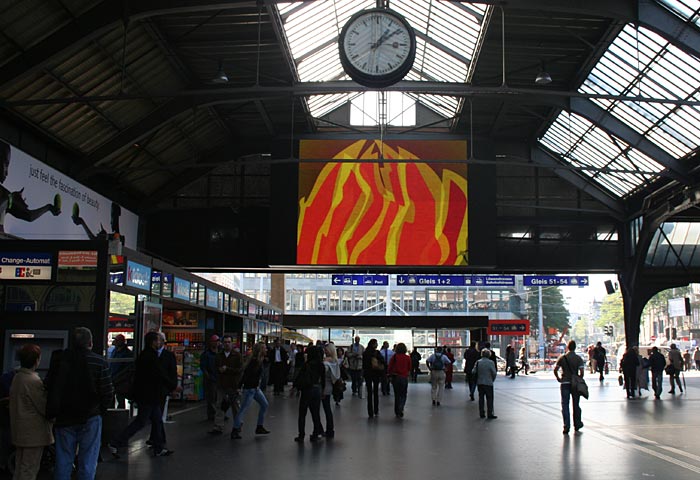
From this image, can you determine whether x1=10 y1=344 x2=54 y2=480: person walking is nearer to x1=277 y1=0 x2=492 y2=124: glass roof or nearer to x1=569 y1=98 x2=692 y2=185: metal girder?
x1=277 y1=0 x2=492 y2=124: glass roof

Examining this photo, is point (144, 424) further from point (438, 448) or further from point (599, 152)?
point (599, 152)

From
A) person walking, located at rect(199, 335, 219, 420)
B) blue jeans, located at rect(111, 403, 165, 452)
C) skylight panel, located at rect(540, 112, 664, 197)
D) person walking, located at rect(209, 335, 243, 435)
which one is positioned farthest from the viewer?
skylight panel, located at rect(540, 112, 664, 197)

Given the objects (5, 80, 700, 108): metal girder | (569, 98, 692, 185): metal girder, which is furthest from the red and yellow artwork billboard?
(5, 80, 700, 108): metal girder

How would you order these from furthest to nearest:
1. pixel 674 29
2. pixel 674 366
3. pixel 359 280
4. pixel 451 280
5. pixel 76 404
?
pixel 359 280, pixel 451 280, pixel 674 366, pixel 674 29, pixel 76 404

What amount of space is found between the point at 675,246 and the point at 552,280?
18.3 ft

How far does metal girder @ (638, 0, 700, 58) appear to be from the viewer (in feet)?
59.0

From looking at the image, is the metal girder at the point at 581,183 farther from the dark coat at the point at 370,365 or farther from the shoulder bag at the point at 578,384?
the shoulder bag at the point at 578,384

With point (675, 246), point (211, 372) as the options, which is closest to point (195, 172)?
point (211, 372)

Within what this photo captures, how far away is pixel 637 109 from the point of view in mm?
24766

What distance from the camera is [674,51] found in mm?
20438

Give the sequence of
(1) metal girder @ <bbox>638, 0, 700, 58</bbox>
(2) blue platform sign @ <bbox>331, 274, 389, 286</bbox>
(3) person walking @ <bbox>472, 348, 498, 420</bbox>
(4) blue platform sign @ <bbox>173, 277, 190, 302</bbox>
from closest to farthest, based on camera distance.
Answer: (3) person walking @ <bbox>472, 348, 498, 420</bbox>
(4) blue platform sign @ <bbox>173, 277, 190, 302</bbox>
(1) metal girder @ <bbox>638, 0, 700, 58</bbox>
(2) blue platform sign @ <bbox>331, 274, 389, 286</bbox>

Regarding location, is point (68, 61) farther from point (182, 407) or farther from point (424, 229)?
point (424, 229)

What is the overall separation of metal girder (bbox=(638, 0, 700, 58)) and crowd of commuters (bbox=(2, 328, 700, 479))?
8550mm

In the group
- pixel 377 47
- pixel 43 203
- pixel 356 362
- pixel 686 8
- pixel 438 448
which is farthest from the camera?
pixel 356 362
